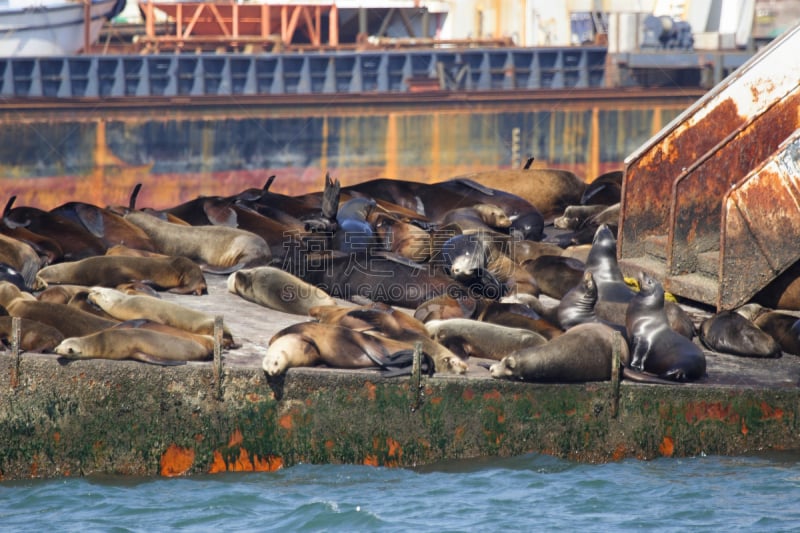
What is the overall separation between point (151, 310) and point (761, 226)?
4.57m

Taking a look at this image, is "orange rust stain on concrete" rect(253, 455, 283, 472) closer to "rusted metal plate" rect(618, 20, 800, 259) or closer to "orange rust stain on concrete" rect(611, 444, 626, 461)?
"orange rust stain on concrete" rect(611, 444, 626, 461)

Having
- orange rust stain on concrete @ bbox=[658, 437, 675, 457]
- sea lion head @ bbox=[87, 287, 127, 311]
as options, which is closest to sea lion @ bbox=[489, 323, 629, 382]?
orange rust stain on concrete @ bbox=[658, 437, 675, 457]

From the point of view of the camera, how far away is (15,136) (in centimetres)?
2027

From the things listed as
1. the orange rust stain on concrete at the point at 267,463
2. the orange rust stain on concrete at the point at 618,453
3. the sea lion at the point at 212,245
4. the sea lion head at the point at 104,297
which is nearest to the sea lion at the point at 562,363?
the orange rust stain on concrete at the point at 618,453

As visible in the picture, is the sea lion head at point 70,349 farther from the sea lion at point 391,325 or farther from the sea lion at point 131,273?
the sea lion at point 131,273

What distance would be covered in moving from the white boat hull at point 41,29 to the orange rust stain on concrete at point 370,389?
23.1m

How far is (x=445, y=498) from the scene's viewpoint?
22.3ft

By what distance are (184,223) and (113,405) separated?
3924 mm

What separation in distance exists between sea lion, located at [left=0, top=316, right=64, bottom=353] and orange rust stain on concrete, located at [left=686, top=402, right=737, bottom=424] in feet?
13.6

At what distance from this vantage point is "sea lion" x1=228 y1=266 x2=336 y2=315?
29.3 feet

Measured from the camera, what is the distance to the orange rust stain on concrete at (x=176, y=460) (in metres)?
7.33

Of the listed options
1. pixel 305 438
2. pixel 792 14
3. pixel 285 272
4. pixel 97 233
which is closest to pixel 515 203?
pixel 285 272

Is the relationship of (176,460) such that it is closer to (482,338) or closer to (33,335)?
(33,335)

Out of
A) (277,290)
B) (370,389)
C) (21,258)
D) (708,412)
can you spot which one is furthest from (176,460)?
(708,412)
